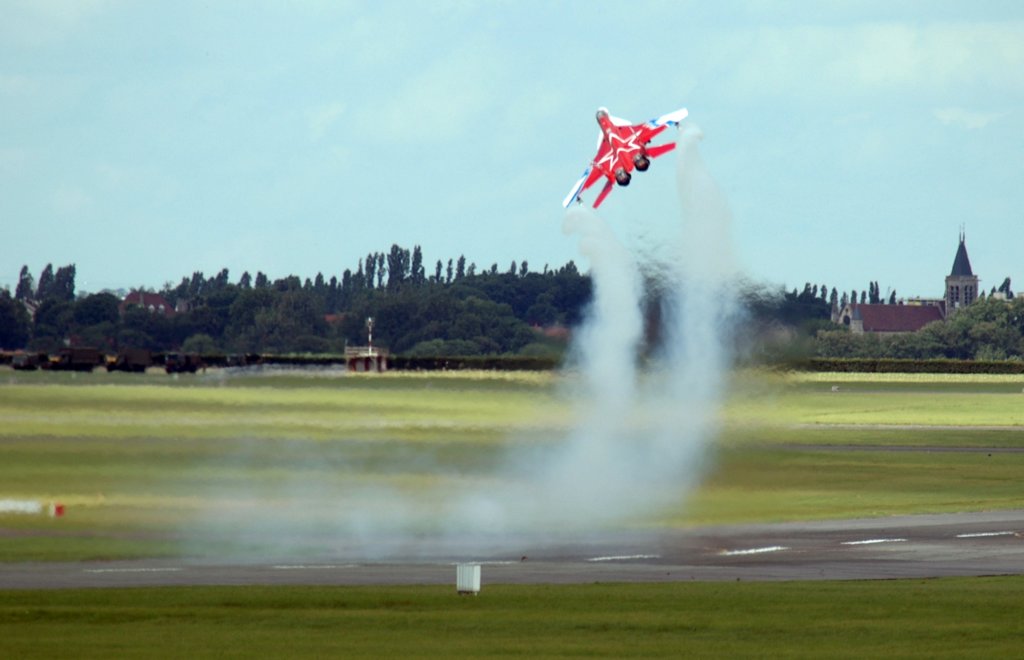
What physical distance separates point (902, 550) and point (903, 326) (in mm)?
104602

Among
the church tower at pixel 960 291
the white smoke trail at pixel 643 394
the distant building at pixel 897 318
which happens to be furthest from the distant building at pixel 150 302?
the church tower at pixel 960 291

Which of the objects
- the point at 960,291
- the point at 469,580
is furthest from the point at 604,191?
the point at 960,291

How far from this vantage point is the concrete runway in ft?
97.5

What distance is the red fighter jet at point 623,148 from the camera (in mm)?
41031

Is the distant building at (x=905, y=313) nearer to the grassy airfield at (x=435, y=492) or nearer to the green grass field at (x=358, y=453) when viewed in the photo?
the grassy airfield at (x=435, y=492)

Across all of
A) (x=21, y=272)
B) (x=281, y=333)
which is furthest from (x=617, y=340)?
(x=21, y=272)

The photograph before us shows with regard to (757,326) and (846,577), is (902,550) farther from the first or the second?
(757,326)

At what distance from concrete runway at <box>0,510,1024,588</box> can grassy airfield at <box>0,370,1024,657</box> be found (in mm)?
1478

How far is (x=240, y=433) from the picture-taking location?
64500mm

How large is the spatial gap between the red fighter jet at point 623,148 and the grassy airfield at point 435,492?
28.3 feet

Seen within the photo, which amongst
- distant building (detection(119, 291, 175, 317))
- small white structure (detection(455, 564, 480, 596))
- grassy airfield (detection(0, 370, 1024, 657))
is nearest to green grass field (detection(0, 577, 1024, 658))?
grassy airfield (detection(0, 370, 1024, 657))

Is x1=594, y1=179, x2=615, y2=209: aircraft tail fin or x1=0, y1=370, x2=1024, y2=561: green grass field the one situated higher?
x1=594, y1=179, x2=615, y2=209: aircraft tail fin

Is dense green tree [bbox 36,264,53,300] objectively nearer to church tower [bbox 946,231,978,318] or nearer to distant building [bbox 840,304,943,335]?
distant building [bbox 840,304,943,335]

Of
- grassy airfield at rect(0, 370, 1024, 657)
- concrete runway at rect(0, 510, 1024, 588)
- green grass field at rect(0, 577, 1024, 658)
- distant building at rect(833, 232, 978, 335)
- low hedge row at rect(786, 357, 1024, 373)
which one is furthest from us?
low hedge row at rect(786, 357, 1024, 373)
